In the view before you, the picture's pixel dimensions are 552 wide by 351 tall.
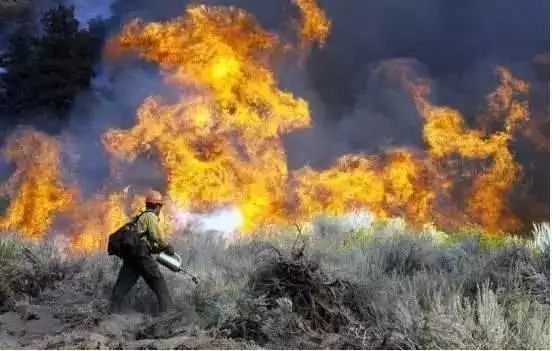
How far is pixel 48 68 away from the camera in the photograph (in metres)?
12.1

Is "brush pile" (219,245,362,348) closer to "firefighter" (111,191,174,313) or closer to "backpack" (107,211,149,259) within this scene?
"firefighter" (111,191,174,313)

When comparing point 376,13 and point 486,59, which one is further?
point 376,13

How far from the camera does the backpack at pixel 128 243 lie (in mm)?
7320

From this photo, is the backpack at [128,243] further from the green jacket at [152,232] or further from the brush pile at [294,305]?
the brush pile at [294,305]

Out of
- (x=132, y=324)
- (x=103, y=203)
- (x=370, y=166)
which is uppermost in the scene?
(x=370, y=166)

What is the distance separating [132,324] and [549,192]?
5828mm

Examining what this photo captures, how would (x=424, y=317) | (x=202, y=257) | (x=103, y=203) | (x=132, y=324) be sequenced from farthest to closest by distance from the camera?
(x=103, y=203), (x=202, y=257), (x=132, y=324), (x=424, y=317)

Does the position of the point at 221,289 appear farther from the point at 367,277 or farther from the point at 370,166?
the point at 370,166

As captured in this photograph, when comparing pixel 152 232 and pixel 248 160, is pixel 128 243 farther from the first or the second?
pixel 248 160

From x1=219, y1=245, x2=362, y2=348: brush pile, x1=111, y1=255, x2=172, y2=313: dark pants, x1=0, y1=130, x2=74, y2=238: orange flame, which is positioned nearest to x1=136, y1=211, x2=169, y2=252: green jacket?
x1=111, y1=255, x2=172, y2=313: dark pants

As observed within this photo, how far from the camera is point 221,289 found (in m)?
7.61

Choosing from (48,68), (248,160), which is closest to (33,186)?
(48,68)

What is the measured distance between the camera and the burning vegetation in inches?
421

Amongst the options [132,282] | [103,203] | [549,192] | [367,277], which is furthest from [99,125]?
[549,192]
